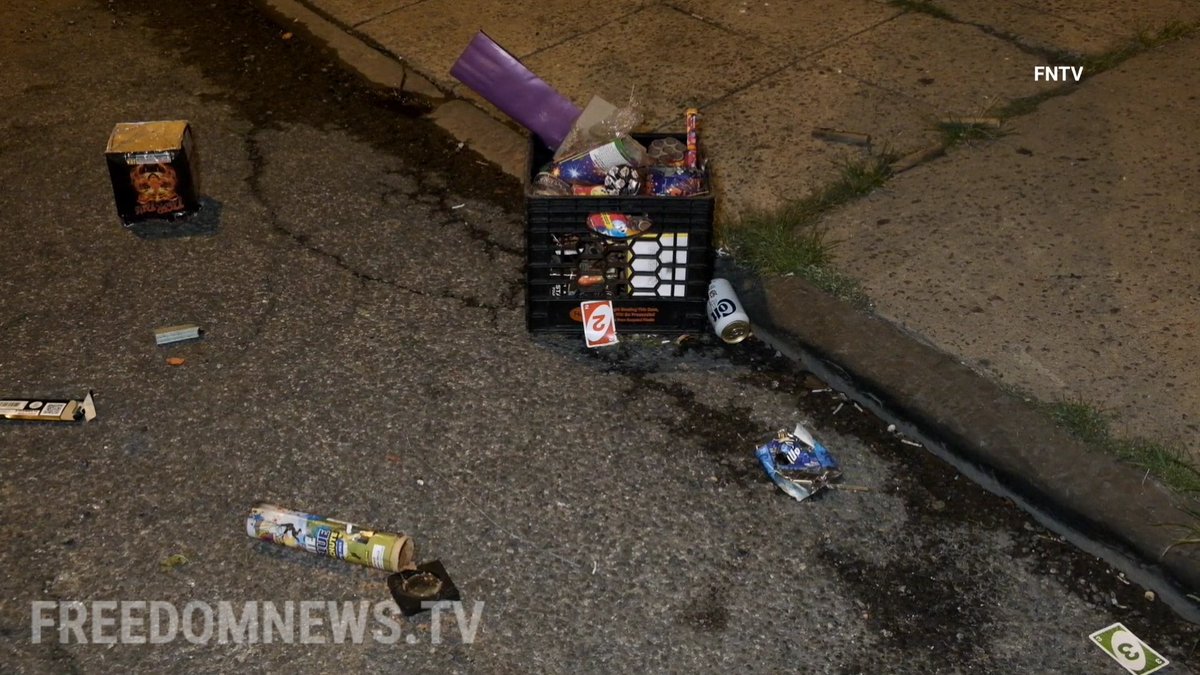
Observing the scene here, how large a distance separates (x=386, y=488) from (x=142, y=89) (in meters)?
3.20

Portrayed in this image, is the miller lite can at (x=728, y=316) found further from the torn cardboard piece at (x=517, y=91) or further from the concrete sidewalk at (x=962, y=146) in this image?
the torn cardboard piece at (x=517, y=91)

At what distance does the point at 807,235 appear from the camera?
4285 millimetres

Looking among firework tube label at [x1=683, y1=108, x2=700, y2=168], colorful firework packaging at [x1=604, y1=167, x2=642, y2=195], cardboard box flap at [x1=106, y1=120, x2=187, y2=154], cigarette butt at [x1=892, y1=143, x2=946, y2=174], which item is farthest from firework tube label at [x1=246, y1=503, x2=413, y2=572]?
cigarette butt at [x1=892, y1=143, x2=946, y2=174]

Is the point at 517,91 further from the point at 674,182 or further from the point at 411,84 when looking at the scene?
the point at 411,84

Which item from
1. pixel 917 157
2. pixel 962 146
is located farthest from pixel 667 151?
pixel 962 146

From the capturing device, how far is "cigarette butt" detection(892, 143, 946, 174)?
4.66 metres

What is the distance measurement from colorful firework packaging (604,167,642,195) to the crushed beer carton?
1.78 meters

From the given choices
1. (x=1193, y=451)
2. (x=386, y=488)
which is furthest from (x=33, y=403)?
(x=1193, y=451)

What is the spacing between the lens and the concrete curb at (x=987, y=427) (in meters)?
3.13

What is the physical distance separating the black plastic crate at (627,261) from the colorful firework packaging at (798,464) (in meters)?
0.63

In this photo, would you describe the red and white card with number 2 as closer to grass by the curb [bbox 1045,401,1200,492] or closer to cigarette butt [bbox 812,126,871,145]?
grass by the curb [bbox 1045,401,1200,492]

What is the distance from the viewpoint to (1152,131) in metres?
4.80

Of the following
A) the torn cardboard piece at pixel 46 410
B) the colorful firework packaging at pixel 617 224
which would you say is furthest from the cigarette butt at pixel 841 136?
the torn cardboard piece at pixel 46 410

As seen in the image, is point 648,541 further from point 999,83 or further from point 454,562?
point 999,83
